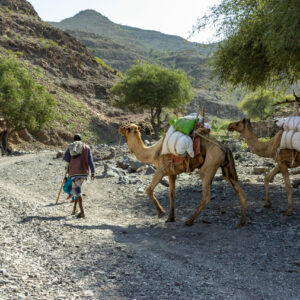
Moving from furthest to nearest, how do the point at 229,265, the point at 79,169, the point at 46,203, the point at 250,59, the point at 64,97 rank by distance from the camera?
the point at 64,97
the point at 250,59
the point at 46,203
the point at 79,169
the point at 229,265

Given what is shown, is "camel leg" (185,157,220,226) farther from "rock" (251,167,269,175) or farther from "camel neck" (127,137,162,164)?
"rock" (251,167,269,175)

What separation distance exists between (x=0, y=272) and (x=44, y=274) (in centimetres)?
51

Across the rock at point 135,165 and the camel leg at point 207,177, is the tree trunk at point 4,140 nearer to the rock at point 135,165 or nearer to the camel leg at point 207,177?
the rock at point 135,165

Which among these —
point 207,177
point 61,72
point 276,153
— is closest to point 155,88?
point 61,72

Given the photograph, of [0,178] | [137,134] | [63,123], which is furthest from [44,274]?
[63,123]

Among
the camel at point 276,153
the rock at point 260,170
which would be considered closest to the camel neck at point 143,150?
the camel at point 276,153

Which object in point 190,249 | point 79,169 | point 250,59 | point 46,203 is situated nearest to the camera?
point 190,249

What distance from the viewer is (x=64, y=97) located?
41.9 meters

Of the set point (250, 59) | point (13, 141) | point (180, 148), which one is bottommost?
point (13, 141)

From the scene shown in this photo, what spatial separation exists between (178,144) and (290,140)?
97.1 inches

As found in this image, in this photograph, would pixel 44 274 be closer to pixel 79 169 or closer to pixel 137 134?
pixel 79 169

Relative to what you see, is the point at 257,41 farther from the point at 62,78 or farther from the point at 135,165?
the point at 62,78

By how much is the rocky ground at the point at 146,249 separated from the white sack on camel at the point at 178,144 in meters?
1.51

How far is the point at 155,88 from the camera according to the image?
1485 inches
